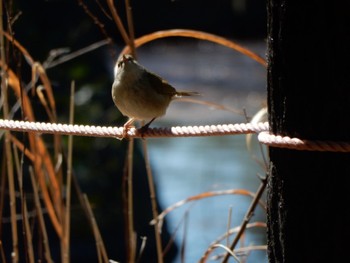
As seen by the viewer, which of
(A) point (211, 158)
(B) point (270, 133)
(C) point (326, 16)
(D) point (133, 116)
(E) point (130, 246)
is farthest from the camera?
(A) point (211, 158)

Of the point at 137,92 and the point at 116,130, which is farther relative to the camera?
the point at 137,92

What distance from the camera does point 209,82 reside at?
1227cm

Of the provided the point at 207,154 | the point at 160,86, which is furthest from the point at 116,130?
the point at 207,154

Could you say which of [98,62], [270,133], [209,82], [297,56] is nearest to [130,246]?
[270,133]

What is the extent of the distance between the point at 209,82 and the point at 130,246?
32.8ft

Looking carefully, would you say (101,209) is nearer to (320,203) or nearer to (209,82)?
(320,203)

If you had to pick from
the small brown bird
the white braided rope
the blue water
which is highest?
the small brown bird

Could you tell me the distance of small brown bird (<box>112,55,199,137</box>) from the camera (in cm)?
257

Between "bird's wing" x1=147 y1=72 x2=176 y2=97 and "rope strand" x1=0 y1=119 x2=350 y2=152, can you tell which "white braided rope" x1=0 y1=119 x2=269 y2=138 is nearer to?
"rope strand" x1=0 y1=119 x2=350 y2=152

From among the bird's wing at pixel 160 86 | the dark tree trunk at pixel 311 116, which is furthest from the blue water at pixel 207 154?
the dark tree trunk at pixel 311 116

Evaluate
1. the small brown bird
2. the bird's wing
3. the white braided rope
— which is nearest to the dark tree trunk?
the white braided rope

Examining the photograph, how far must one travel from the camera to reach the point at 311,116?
4.67 ft

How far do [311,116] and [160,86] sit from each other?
1.33 meters

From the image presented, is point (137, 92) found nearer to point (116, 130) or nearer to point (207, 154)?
point (116, 130)
